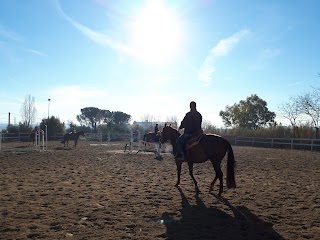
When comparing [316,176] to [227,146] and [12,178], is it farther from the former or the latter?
[12,178]

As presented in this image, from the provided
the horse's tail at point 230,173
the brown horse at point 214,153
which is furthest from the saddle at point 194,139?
the horse's tail at point 230,173

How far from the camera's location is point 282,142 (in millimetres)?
33438

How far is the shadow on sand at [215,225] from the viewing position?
198 inches

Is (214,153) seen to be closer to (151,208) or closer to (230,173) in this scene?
(230,173)

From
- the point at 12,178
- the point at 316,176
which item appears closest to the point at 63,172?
the point at 12,178

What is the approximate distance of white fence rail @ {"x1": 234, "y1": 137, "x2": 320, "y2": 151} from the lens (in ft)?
98.0

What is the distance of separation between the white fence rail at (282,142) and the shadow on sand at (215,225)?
25416 mm

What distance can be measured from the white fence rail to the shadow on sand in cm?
2542

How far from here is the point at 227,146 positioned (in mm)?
8250

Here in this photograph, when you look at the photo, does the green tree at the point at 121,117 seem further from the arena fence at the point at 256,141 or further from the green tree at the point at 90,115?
the arena fence at the point at 256,141

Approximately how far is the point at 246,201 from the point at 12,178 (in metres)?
7.55

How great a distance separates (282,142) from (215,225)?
3030 centimetres

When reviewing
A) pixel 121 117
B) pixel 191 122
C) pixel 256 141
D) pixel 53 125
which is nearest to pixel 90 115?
pixel 121 117

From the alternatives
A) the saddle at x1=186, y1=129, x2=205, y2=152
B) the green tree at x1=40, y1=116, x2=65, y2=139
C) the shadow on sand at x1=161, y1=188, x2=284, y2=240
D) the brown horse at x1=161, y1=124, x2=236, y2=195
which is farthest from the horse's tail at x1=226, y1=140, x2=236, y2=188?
the green tree at x1=40, y1=116, x2=65, y2=139
